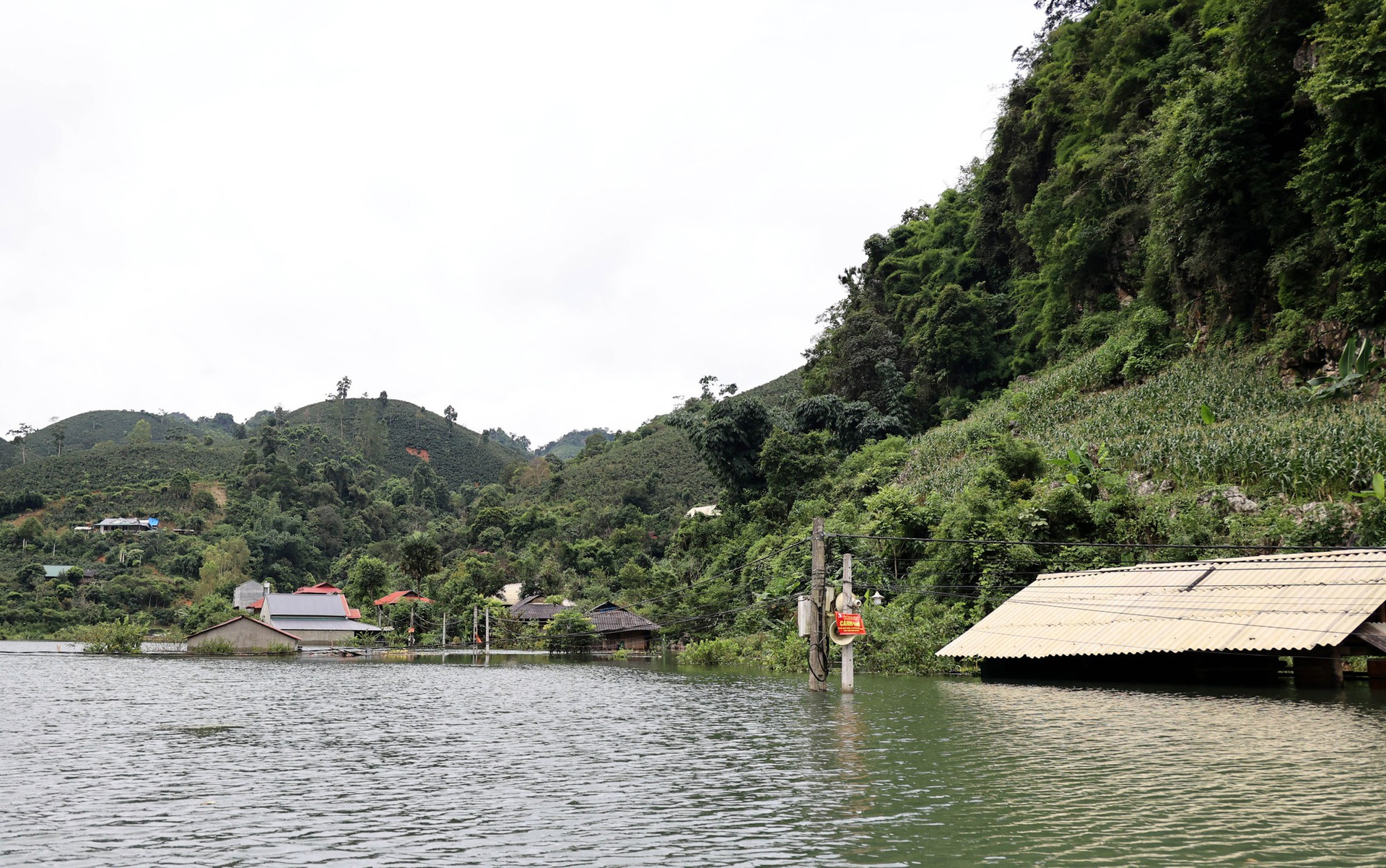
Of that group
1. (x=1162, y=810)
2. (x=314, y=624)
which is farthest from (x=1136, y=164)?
(x=314, y=624)

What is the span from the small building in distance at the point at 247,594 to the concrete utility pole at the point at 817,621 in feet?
236

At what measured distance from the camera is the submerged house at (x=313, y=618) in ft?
223

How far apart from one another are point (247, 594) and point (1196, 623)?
83.3 meters

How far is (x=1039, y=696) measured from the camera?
24.6 m

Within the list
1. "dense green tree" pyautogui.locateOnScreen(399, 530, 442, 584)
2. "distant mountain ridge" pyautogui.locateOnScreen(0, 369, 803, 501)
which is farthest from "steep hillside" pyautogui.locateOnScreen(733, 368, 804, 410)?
"dense green tree" pyautogui.locateOnScreen(399, 530, 442, 584)

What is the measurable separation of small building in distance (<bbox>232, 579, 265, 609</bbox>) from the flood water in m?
65.5

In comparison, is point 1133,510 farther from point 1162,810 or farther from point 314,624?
point 314,624

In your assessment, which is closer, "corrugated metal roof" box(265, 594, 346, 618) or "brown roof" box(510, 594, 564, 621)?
"brown roof" box(510, 594, 564, 621)

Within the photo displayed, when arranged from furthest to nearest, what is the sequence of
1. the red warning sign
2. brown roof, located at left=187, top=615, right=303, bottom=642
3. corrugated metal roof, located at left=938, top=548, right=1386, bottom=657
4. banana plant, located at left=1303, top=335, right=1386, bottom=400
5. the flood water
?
brown roof, located at left=187, top=615, right=303, bottom=642
the red warning sign
corrugated metal roof, located at left=938, top=548, right=1386, bottom=657
the flood water
banana plant, located at left=1303, top=335, right=1386, bottom=400

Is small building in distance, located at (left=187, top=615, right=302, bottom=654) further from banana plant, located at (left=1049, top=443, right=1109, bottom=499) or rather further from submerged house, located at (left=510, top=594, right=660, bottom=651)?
banana plant, located at (left=1049, top=443, right=1109, bottom=499)

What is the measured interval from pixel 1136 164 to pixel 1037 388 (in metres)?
12.6

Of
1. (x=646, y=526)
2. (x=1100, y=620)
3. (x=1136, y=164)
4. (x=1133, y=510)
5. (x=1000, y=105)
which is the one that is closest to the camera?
(x=1100, y=620)

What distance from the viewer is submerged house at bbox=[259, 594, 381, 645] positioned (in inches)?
2672

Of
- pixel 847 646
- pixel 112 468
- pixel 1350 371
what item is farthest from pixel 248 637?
pixel 112 468
